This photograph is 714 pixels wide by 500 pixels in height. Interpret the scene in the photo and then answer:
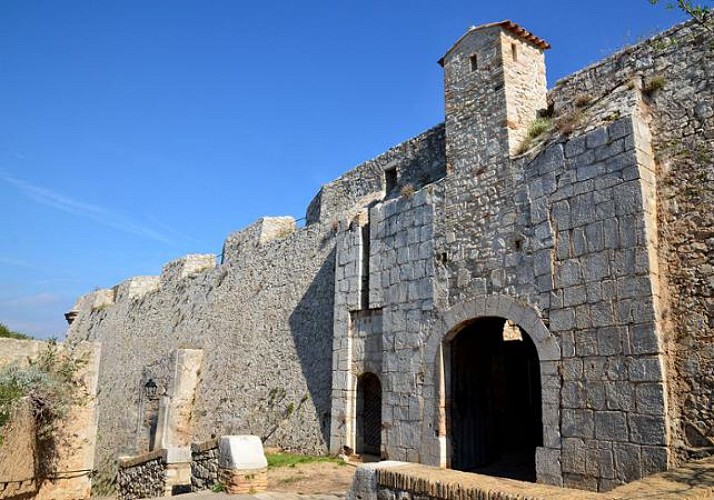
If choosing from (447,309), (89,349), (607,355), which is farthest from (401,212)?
(89,349)

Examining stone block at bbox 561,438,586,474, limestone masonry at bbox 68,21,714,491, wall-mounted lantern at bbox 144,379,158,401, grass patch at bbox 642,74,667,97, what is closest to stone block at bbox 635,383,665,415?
limestone masonry at bbox 68,21,714,491

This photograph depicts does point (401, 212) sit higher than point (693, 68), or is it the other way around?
point (693, 68)

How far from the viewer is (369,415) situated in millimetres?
11836

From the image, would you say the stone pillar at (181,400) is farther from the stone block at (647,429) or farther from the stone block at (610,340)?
the stone block at (647,429)

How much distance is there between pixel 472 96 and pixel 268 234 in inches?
359

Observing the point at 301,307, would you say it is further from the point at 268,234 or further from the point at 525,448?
the point at 525,448

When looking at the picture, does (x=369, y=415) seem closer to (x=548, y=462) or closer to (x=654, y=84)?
(x=548, y=462)

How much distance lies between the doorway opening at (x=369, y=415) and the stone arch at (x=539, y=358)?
2.26m

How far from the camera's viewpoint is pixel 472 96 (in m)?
10.4

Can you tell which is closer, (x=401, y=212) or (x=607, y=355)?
(x=607, y=355)

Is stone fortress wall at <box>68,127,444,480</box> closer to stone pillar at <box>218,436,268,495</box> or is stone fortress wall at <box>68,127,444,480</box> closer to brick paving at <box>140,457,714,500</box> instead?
stone pillar at <box>218,436,268,495</box>

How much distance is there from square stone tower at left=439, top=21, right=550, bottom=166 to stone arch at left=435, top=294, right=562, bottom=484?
2503 mm

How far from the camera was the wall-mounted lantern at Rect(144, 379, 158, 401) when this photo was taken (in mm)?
18078

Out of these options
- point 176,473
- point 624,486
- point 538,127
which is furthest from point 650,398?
point 176,473
